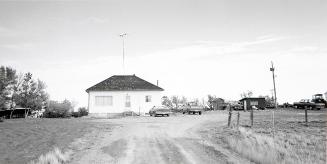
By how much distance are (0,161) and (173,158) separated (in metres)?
6.44

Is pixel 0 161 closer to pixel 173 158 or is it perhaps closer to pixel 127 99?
pixel 173 158

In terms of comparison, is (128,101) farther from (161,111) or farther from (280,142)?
(280,142)

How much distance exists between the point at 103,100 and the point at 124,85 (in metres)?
3.30

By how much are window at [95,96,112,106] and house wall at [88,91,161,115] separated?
1.15 ft

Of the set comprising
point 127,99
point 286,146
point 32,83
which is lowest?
point 286,146

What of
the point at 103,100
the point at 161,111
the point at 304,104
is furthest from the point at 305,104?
the point at 103,100

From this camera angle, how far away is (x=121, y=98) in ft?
128

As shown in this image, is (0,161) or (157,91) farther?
(157,91)

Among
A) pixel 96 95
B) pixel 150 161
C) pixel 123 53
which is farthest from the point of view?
pixel 123 53

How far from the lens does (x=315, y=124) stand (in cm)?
2278

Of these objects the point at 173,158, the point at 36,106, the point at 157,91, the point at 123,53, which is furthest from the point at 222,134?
the point at 36,106

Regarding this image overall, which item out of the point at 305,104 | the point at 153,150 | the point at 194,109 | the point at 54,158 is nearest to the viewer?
the point at 54,158

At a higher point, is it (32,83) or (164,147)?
(32,83)

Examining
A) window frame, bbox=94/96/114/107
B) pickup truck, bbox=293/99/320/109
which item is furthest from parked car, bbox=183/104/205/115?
pickup truck, bbox=293/99/320/109
